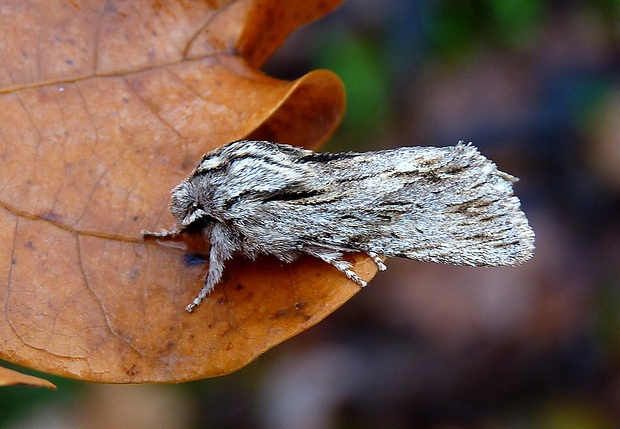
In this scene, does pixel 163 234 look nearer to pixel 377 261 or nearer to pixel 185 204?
pixel 185 204

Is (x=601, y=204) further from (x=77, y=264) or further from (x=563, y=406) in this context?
(x=77, y=264)

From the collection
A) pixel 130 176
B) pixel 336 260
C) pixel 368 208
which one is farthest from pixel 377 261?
pixel 130 176

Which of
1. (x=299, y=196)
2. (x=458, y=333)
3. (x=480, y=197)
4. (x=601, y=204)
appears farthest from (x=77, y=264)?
(x=601, y=204)

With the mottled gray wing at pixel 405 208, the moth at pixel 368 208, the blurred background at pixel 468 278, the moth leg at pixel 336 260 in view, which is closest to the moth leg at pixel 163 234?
the moth at pixel 368 208

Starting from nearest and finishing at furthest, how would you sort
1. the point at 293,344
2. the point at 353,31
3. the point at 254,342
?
the point at 254,342, the point at 293,344, the point at 353,31

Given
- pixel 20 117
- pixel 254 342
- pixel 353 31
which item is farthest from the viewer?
pixel 353 31
